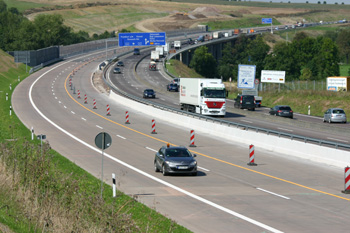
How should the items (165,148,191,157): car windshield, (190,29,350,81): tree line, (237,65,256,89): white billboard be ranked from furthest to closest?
1. (190,29,350,81): tree line
2. (237,65,256,89): white billboard
3. (165,148,191,157): car windshield

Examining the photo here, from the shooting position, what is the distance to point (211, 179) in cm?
2752

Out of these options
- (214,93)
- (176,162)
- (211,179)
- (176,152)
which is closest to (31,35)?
(214,93)

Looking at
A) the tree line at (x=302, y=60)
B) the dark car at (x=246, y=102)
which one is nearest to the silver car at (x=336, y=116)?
the dark car at (x=246, y=102)

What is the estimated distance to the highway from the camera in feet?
63.7

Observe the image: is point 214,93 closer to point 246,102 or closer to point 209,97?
point 209,97

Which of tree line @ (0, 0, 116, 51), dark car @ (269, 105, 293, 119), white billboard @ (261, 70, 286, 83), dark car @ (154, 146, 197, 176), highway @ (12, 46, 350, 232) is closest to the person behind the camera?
highway @ (12, 46, 350, 232)

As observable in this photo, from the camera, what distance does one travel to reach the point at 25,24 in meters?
185

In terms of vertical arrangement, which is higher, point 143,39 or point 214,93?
point 143,39

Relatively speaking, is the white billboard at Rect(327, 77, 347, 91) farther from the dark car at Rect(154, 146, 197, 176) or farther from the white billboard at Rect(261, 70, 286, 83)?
the dark car at Rect(154, 146, 197, 176)

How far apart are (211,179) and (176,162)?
1806 mm

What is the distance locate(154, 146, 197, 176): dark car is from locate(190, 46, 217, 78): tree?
14334cm

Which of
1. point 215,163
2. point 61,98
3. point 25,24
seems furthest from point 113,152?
point 25,24

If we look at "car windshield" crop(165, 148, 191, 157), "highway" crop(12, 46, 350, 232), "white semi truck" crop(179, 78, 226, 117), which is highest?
"white semi truck" crop(179, 78, 226, 117)

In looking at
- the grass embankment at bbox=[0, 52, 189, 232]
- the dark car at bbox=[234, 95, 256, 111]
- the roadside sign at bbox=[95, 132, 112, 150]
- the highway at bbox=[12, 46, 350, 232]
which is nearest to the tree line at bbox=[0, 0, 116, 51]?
the dark car at bbox=[234, 95, 256, 111]
